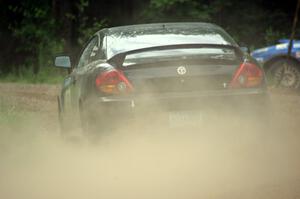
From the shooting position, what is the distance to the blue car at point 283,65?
57.0 ft

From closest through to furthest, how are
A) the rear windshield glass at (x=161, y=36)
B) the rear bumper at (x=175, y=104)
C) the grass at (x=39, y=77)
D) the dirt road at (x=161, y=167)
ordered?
the dirt road at (x=161, y=167) < the rear bumper at (x=175, y=104) < the rear windshield glass at (x=161, y=36) < the grass at (x=39, y=77)

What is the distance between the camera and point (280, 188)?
6.73 m

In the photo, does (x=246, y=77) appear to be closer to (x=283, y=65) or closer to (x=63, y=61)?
(x=63, y=61)

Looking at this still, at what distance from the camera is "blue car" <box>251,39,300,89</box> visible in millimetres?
17375

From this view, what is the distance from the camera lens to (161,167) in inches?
312

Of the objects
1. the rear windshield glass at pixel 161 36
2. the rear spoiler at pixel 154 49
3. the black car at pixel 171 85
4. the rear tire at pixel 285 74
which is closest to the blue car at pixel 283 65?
the rear tire at pixel 285 74

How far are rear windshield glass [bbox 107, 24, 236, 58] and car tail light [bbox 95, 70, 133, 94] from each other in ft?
0.99

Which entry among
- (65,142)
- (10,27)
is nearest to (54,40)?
(10,27)

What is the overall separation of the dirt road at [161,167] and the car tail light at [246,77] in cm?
43

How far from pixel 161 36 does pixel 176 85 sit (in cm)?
87

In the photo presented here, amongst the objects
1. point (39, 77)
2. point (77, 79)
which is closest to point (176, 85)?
point (77, 79)

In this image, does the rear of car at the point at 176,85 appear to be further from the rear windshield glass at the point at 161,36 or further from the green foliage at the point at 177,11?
the green foliage at the point at 177,11

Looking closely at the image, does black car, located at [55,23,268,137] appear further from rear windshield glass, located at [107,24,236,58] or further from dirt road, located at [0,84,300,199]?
dirt road, located at [0,84,300,199]

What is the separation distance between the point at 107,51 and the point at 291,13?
80.6ft
